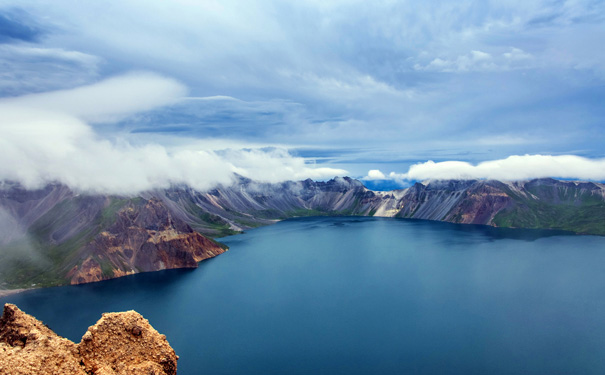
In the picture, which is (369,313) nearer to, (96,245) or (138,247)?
(138,247)

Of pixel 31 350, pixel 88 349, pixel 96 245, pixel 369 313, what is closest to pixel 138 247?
pixel 96 245

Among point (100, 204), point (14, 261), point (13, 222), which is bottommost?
point (14, 261)

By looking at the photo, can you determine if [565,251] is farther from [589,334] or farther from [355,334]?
[355,334]

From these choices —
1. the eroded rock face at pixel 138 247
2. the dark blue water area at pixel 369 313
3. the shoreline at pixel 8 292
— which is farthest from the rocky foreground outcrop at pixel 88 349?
the eroded rock face at pixel 138 247

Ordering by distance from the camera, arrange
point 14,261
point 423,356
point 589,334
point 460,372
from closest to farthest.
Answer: point 460,372, point 423,356, point 589,334, point 14,261

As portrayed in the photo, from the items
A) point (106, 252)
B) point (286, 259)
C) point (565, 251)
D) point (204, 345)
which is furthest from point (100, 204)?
point (565, 251)
